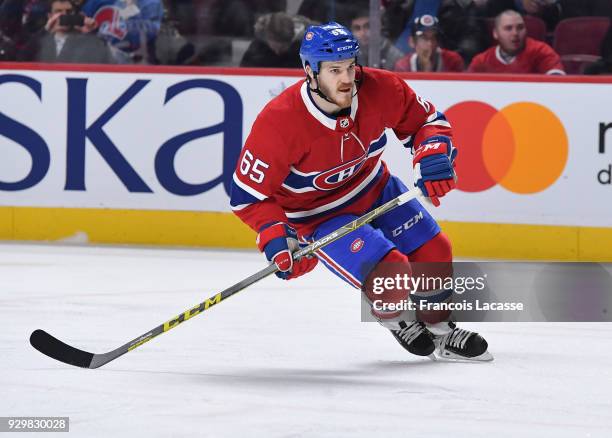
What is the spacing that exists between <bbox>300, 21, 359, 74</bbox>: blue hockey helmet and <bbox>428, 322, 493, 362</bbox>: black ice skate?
33.4 inches

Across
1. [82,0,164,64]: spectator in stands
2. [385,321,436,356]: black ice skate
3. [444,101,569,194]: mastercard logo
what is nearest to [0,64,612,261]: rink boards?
[444,101,569,194]: mastercard logo

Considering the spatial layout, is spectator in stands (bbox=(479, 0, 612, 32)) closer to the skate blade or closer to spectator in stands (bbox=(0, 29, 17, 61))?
spectator in stands (bbox=(0, 29, 17, 61))

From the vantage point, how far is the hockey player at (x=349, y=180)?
143 inches

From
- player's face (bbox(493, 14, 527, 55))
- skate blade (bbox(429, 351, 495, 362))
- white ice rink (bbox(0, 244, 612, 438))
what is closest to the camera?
white ice rink (bbox(0, 244, 612, 438))

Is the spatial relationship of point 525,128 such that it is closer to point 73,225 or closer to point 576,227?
point 576,227

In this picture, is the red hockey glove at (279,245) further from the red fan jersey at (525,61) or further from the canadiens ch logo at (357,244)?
the red fan jersey at (525,61)

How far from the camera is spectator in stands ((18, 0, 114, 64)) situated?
6469 millimetres

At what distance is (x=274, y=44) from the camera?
6273mm

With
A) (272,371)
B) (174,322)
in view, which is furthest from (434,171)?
(174,322)

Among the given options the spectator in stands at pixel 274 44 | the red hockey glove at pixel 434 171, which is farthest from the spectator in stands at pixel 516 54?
the red hockey glove at pixel 434 171

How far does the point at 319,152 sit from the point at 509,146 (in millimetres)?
2411

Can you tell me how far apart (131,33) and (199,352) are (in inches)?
111

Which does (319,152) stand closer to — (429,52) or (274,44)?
(429,52)

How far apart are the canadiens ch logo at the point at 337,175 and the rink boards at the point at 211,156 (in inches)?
87.0
